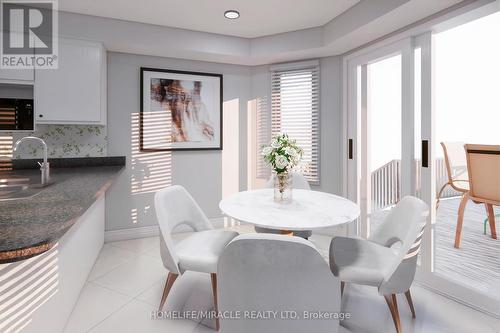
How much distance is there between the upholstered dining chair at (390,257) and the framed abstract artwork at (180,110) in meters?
2.42

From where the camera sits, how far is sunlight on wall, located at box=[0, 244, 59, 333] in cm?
109

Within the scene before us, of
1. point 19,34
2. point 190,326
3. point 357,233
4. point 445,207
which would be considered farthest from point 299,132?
point 19,34

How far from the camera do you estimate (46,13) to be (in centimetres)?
274

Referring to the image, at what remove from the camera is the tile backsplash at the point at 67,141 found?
296 centimetres

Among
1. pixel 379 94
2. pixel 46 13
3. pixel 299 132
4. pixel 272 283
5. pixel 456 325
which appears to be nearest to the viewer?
pixel 272 283

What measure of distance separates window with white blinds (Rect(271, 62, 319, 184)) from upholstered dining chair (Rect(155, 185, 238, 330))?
1.77 metres

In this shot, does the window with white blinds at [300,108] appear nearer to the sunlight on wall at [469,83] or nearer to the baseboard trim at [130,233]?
the sunlight on wall at [469,83]

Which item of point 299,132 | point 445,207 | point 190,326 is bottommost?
point 190,326

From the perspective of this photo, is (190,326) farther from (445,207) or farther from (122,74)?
(445,207)

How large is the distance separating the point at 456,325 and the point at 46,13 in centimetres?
443

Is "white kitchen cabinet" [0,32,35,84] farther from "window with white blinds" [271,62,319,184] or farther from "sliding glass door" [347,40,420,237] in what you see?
"sliding glass door" [347,40,420,237]

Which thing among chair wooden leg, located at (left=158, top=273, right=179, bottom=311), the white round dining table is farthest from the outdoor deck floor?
chair wooden leg, located at (left=158, top=273, right=179, bottom=311)

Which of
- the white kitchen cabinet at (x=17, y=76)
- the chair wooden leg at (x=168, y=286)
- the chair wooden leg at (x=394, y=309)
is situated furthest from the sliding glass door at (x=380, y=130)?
the white kitchen cabinet at (x=17, y=76)

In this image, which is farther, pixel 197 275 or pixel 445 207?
pixel 445 207
